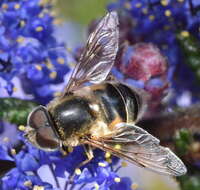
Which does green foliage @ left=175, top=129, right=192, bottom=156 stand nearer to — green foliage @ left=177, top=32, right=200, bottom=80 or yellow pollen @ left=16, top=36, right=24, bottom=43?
green foliage @ left=177, top=32, right=200, bottom=80

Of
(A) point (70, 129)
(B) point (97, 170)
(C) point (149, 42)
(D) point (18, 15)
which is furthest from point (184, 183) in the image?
(D) point (18, 15)

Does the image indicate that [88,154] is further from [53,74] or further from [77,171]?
[53,74]

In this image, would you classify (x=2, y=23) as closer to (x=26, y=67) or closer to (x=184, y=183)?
(x=26, y=67)

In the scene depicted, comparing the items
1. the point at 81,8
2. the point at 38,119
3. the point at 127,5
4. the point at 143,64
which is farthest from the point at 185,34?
the point at 81,8

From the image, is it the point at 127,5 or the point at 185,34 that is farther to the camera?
the point at 127,5

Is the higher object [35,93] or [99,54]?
[99,54]

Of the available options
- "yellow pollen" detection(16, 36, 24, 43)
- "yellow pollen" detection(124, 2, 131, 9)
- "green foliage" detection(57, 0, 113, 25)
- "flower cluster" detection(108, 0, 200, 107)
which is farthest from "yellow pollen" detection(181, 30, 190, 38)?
"green foliage" detection(57, 0, 113, 25)
